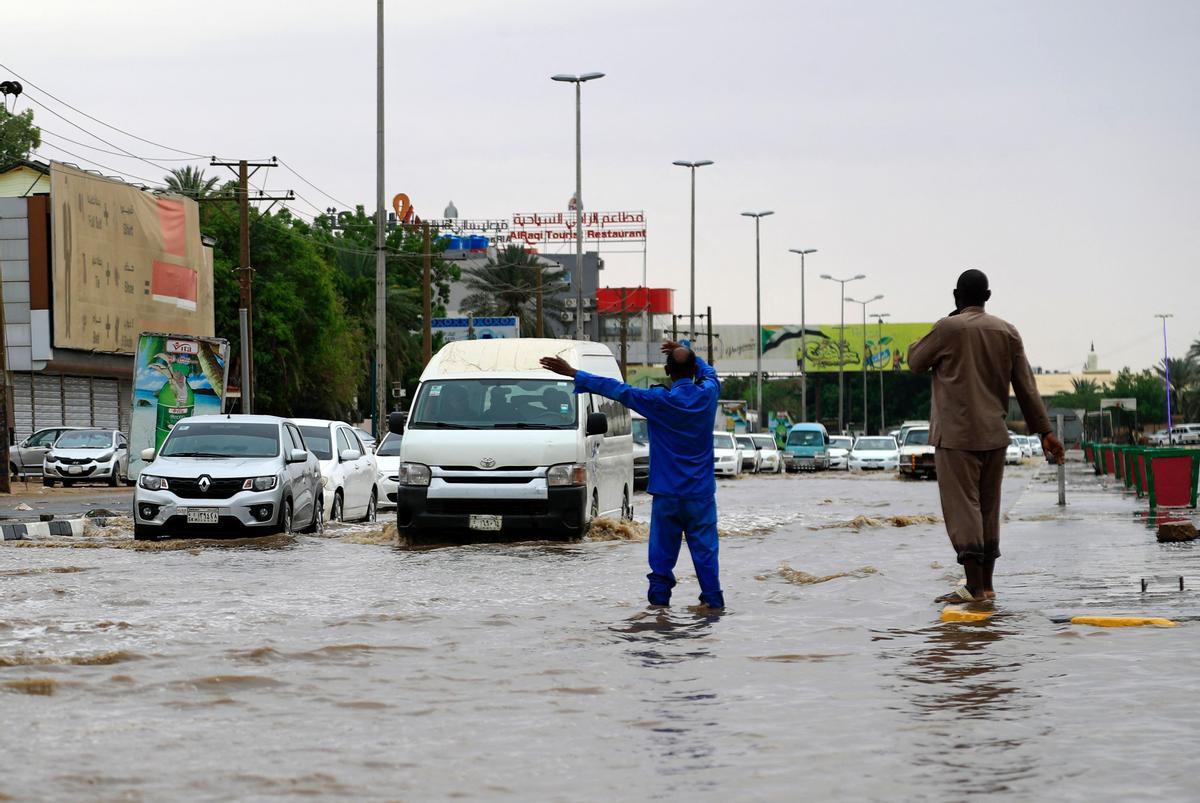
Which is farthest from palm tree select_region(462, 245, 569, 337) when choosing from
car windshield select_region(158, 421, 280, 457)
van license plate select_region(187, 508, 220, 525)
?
van license plate select_region(187, 508, 220, 525)

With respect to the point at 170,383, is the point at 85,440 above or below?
below

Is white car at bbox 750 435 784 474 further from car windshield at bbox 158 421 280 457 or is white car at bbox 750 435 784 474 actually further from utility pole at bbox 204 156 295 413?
car windshield at bbox 158 421 280 457

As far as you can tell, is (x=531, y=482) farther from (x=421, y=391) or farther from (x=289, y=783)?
(x=289, y=783)

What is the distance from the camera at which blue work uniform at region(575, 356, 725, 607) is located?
11492 mm

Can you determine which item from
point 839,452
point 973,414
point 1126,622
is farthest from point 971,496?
point 839,452

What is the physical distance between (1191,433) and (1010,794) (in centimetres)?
10576

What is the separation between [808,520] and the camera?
25.3 m

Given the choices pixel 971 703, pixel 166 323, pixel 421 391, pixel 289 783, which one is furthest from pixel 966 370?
pixel 166 323

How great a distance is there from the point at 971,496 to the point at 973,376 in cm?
73

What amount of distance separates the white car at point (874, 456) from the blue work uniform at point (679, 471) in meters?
51.0

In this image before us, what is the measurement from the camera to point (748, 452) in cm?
6034

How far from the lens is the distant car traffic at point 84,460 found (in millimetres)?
41719

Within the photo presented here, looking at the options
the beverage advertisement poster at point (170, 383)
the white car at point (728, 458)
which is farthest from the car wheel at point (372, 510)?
the white car at point (728, 458)

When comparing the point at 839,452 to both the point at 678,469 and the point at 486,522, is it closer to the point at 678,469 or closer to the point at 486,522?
the point at 486,522
